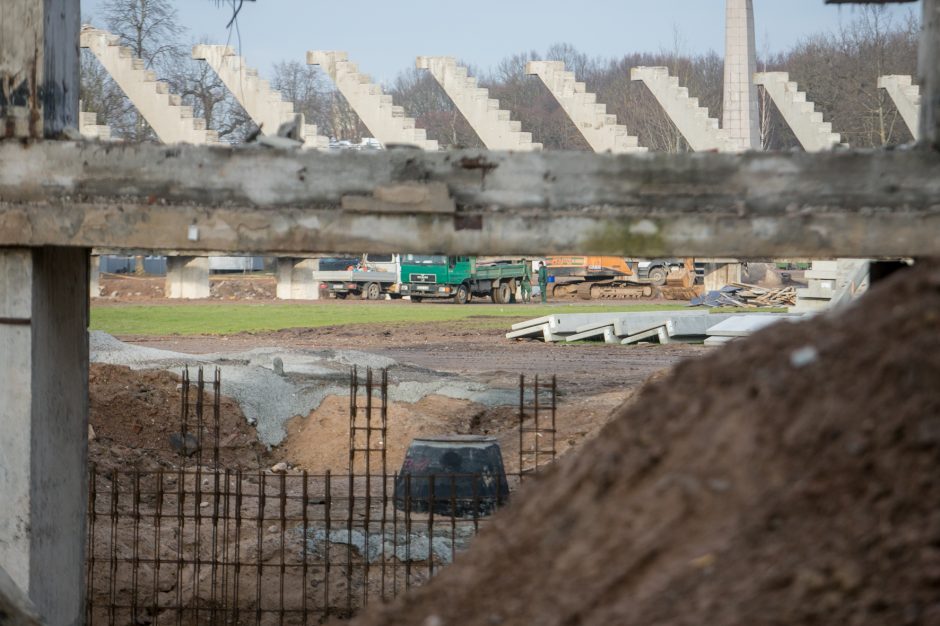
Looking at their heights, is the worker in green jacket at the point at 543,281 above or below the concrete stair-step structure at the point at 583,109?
below

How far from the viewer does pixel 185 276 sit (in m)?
38.5

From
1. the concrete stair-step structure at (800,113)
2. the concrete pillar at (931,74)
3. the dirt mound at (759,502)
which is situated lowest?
the dirt mound at (759,502)

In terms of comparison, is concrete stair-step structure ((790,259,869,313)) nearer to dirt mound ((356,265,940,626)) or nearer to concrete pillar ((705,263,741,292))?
concrete pillar ((705,263,741,292))

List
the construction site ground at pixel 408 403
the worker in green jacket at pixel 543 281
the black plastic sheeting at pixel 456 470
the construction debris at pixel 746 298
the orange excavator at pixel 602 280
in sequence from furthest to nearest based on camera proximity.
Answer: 1. the orange excavator at pixel 602 280
2. the worker in green jacket at pixel 543 281
3. the construction debris at pixel 746 298
4. the construction site ground at pixel 408 403
5. the black plastic sheeting at pixel 456 470

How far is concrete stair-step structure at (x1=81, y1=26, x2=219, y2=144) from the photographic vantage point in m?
32.9

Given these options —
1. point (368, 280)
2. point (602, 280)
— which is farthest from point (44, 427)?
point (602, 280)

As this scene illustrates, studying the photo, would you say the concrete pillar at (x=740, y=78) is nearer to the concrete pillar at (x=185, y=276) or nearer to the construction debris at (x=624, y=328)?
the construction debris at (x=624, y=328)

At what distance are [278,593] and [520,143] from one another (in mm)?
27514

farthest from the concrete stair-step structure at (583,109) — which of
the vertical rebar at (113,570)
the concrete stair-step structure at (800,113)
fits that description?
the vertical rebar at (113,570)

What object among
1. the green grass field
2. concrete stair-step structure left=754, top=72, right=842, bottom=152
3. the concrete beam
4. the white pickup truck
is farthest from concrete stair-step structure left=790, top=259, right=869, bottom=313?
the concrete beam

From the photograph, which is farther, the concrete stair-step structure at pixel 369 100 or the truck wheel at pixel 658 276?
the truck wheel at pixel 658 276

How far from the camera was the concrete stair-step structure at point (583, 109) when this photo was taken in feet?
117

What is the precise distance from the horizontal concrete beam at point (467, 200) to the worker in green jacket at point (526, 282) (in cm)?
3464

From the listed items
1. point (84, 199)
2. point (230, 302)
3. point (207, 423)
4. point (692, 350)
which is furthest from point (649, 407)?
point (230, 302)
